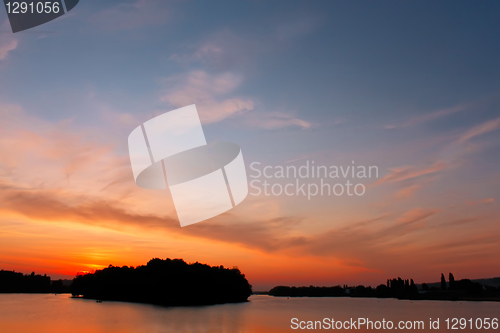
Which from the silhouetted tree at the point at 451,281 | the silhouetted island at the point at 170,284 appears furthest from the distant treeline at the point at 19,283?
the silhouetted tree at the point at 451,281

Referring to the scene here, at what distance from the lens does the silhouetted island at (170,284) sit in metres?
97.6

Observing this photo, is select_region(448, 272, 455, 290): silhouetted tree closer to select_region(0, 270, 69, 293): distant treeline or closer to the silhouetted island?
the silhouetted island

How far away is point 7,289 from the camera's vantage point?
608 feet

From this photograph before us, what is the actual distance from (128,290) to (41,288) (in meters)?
116

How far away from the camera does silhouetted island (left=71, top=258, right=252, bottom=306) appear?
3844 inches

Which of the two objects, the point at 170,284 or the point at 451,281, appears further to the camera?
the point at 451,281

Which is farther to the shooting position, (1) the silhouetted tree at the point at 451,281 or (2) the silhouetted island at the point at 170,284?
(1) the silhouetted tree at the point at 451,281

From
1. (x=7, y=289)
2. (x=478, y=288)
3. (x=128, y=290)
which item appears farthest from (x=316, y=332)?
(x=7, y=289)

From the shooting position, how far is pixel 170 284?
318 feet

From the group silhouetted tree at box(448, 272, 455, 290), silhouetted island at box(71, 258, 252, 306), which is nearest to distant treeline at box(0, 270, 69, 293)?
silhouetted island at box(71, 258, 252, 306)

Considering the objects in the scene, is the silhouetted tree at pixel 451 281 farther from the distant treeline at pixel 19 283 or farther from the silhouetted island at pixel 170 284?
the distant treeline at pixel 19 283

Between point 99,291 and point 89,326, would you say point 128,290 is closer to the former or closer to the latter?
point 99,291

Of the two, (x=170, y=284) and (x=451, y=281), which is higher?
(x=170, y=284)

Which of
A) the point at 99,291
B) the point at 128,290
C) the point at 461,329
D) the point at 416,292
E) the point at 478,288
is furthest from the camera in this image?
the point at 416,292
